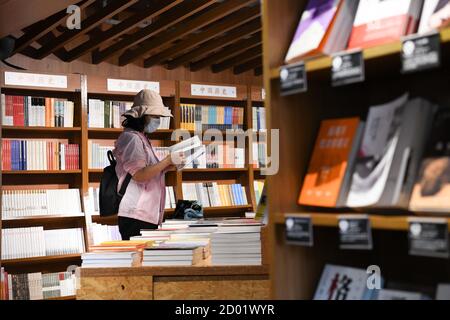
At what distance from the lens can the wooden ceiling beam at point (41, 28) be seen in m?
5.17

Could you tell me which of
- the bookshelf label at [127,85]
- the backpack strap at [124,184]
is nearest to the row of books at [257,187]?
the bookshelf label at [127,85]

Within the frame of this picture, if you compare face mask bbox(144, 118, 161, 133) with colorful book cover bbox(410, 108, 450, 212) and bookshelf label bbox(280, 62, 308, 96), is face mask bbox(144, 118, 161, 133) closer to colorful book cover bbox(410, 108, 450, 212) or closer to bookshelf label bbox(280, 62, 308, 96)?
bookshelf label bbox(280, 62, 308, 96)

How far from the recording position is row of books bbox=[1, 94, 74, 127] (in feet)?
19.4

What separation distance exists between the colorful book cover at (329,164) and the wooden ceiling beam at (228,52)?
4652 millimetres

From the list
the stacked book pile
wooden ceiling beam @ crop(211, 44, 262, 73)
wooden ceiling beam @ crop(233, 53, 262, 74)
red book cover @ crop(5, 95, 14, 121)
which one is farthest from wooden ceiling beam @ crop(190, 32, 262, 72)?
the stacked book pile

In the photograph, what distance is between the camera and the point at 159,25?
557cm

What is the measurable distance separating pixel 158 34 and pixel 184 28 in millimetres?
578

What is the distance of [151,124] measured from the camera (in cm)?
420

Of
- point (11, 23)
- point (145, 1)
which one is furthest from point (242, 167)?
point (11, 23)

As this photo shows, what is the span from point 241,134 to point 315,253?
18.2 ft

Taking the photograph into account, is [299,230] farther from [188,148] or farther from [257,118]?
[257,118]

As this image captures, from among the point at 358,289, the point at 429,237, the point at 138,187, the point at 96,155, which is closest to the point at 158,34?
the point at 96,155

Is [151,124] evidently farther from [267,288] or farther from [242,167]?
[242,167]

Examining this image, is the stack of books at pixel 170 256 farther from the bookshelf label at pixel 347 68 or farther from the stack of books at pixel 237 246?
the bookshelf label at pixel 347 68
